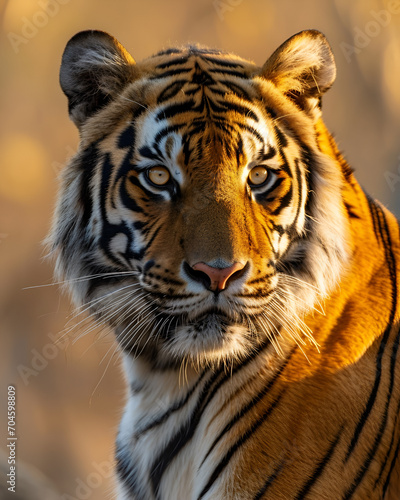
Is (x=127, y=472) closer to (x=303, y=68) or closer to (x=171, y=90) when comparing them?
(x=171, y=90)

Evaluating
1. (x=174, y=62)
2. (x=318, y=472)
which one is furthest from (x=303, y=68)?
(x=318, y=472)

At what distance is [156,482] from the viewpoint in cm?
145

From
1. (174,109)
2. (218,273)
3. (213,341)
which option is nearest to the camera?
(218,273)

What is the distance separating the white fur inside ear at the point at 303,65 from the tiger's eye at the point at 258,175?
234 mm

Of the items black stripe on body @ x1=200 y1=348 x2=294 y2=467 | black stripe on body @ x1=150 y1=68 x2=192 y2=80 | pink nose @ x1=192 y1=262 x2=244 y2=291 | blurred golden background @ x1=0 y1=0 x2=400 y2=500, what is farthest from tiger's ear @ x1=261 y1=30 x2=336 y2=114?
blurred golden background @ x1=0 y1=0 x2=400 y2=500

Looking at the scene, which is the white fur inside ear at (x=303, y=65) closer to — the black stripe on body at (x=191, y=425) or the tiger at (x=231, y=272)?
the tiger at (x=231, y=272)

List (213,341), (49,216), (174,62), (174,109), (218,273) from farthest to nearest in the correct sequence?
(49,216) → (174,62) → (174,109) → (213,341) → (218,273)

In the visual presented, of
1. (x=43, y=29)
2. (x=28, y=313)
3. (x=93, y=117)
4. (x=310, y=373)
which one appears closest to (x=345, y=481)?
(x=310, y=373)

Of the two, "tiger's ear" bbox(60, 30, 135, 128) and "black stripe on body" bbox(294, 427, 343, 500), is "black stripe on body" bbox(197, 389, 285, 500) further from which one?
"tiger's ear" bbox(60, 30, 135, 128)

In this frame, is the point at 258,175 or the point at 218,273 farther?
the point at 258,175

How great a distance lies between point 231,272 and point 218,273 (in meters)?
0.02

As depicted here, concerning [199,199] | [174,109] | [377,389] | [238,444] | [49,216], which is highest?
[174,109]

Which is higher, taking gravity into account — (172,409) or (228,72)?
(228,72)

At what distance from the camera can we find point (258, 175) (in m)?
1.35
